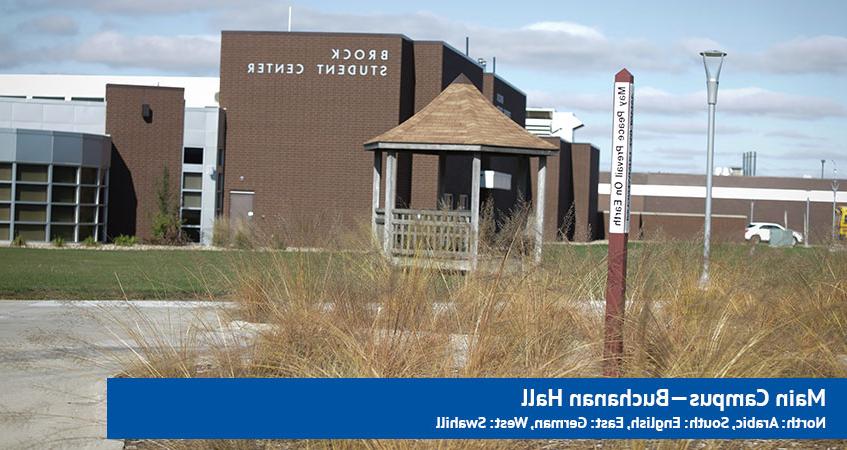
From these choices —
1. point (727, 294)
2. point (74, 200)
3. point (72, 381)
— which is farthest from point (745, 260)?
point (74, 200)

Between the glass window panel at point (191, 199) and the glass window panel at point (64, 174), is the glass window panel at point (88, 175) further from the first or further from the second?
the glass window panel at point (191, 199)

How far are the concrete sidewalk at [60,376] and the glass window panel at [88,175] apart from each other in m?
21.9

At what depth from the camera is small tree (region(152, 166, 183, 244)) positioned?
33.8 metres

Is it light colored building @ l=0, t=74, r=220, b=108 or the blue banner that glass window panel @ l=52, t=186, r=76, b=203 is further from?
the blue banner

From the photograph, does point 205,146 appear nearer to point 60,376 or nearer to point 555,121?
point 60,376

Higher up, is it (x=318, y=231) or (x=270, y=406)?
(x=318, y=231)

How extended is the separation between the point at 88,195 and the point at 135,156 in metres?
2.70

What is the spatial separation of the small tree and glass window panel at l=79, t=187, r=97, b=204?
213cm

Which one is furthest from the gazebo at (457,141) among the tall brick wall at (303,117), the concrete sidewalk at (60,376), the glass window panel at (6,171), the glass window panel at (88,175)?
the glass window panel at (6,171)

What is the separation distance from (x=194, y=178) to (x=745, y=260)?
28.2 meters

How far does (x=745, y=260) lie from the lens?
1044 centimetres

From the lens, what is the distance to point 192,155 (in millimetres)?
35844

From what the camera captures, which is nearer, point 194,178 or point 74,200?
point 74,200

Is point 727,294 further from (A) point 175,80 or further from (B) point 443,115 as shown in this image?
(A) point 175,80
